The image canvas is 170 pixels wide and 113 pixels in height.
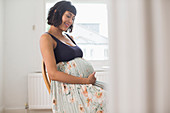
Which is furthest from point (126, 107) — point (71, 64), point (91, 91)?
point (71, 64)

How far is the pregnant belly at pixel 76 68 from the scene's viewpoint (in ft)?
4.21

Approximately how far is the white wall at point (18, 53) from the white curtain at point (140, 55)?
313cm

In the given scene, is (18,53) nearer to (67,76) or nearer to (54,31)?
(54,31)

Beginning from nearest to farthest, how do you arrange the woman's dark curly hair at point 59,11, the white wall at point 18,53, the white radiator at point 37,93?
the woman's dark curly hair at point 59,11, the white radiator at point 37,93, the white wall at point 18,53

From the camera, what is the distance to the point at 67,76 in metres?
1.19

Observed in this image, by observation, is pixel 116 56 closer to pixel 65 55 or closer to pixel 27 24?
pixel 65 55

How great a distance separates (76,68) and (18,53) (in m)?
2.18

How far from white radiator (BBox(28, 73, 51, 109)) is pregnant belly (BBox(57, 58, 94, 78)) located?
1.82 meters

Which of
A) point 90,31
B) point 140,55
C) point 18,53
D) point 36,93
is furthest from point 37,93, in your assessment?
point 140,55

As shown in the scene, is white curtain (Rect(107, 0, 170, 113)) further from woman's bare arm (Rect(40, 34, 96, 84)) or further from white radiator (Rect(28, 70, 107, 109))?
white radiator (Rect(28, 70, 107, 109))

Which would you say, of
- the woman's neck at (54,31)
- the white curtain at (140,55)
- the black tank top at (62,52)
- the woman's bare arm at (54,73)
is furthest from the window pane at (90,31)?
the white curtain at (140,55)

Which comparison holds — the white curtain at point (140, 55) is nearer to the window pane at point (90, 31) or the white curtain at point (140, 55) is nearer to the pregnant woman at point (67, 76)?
the pregnant woman at point (67, 76)

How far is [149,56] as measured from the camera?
0.15 meters

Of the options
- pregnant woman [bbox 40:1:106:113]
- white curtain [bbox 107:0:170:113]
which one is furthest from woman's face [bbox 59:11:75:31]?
white curtain [bbox 107:0:170:113]
